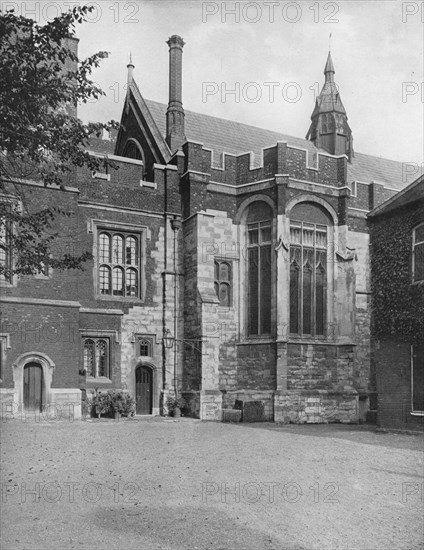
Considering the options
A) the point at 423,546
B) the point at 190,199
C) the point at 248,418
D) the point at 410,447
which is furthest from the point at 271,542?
the point at 190,199

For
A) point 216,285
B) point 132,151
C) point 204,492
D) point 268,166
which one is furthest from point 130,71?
point 204,492

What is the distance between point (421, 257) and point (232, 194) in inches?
313

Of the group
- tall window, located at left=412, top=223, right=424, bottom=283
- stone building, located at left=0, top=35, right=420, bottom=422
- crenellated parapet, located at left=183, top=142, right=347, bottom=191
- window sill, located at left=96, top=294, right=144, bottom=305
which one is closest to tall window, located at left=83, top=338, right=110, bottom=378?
stone building, located at left=0, top=35, right=420, bottom=422

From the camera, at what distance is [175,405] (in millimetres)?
20703

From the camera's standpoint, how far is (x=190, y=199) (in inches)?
856

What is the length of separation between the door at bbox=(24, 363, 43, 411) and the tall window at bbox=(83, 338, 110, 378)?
6.60 ft

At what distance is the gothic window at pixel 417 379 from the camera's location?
54.4 feet

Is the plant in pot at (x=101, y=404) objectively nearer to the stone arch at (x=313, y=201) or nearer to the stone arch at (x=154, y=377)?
the stone arch at (x=154, y=377)

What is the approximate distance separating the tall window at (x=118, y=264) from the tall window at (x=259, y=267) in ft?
13.5

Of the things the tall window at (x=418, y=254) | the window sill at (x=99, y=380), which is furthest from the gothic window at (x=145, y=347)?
the tall window at (x=418, y=254)

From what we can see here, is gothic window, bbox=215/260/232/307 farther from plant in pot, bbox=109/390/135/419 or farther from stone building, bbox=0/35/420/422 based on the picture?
plant in pot, bbox=109/390/135/419

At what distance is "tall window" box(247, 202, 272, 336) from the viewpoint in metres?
21.8

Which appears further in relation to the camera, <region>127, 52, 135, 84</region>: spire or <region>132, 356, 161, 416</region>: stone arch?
<region>127, 52, 135, 84</region>: spire

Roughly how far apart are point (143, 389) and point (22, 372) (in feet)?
15.1
